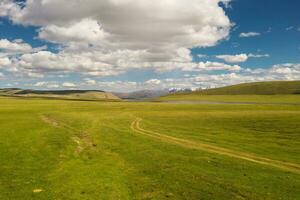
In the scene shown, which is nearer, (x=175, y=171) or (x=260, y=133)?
(x=175, y=171)

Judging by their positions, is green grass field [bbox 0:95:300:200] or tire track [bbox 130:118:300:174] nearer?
green grass field [bbox 0:95:300:200]

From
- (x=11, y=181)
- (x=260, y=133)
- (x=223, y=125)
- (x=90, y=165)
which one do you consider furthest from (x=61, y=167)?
(x=223, y=125)

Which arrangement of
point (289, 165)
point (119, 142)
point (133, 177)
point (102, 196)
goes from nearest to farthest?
point (102, 196), point (133, 177), point (289, 165), point (119, 142)

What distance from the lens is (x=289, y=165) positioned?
2980cm

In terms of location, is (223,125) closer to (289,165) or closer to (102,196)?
(289,165)

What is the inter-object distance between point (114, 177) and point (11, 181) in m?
8.07

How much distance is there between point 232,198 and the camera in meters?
20.3

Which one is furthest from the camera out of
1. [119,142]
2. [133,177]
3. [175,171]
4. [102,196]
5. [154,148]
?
[119,142]

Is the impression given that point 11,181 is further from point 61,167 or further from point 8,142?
point 8,142

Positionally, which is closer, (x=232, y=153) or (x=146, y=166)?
(x=146, y=166)

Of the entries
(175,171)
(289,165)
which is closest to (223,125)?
(289,165)

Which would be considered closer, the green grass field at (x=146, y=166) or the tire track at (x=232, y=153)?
the green grass field at (x=146, y=166)

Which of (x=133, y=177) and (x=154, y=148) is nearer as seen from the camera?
(x=133, y=177)

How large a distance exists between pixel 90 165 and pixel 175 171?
826cm
